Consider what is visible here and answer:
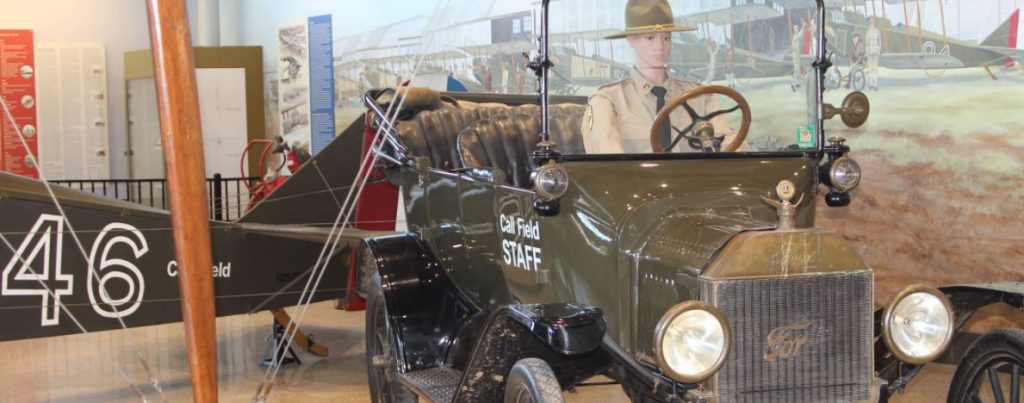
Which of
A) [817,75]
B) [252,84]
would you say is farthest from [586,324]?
[252,84]

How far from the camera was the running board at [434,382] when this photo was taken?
3.87 metres

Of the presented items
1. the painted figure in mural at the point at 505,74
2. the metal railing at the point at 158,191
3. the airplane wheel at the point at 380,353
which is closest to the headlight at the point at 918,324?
the airplane wheel at the point at 380,353

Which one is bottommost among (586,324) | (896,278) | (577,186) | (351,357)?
(351,357)

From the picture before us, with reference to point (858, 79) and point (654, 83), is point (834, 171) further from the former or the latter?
point (858, 79)

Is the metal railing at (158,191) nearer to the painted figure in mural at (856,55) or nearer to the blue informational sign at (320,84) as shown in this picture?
the blue informational sign at (320,84)

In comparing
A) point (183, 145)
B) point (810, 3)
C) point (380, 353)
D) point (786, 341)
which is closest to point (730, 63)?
point (810, 3)

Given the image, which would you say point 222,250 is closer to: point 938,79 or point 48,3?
point 48,3

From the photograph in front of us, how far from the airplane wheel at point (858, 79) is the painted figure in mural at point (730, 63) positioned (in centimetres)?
210

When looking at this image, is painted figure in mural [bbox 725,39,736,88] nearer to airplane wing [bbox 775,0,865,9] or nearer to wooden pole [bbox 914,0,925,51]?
airplane wing [bbox 775,0,865,9]

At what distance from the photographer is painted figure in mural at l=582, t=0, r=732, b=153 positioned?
12.3 feet

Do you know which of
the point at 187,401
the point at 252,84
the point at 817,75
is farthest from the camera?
the point at 252,84

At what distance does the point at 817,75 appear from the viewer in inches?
146

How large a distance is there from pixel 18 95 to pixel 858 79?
6.24 m

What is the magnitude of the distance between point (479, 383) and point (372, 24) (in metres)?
5.08
